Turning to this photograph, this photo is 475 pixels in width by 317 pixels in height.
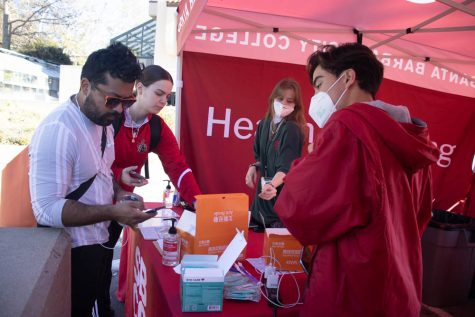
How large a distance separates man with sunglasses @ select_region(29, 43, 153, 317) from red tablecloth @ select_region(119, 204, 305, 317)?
23cm

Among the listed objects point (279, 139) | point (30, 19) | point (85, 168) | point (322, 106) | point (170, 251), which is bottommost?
point (170, 251)

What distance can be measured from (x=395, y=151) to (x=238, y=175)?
9.17ft

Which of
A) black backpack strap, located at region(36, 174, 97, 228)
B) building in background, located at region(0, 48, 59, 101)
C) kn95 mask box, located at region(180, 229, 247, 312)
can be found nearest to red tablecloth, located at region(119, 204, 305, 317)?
kn95 mask box, located at region(180, 229, 247, 312)

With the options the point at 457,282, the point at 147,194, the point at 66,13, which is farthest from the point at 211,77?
the point at 66,13

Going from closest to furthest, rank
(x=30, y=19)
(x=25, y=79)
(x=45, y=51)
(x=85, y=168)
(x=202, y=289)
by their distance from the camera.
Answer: (x=202, y=289)
(x=85, y=168)
(x=25, y=79)
(x=45, y=51)
(x=30, y=19)

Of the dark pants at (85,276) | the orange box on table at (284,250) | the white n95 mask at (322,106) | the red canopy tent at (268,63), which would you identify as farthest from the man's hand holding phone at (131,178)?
the red canopy tent at (268,63)

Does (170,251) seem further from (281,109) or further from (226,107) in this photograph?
(226,107)

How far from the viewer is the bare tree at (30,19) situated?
59.3ft

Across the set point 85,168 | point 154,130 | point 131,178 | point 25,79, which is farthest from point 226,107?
point 25,79

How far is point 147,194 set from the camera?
6359mm

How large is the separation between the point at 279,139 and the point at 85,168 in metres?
1.34

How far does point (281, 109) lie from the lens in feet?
7.96

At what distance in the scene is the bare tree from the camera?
712 inches

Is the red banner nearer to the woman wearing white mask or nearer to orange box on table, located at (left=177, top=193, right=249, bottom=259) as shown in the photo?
the woman wearing white mask
